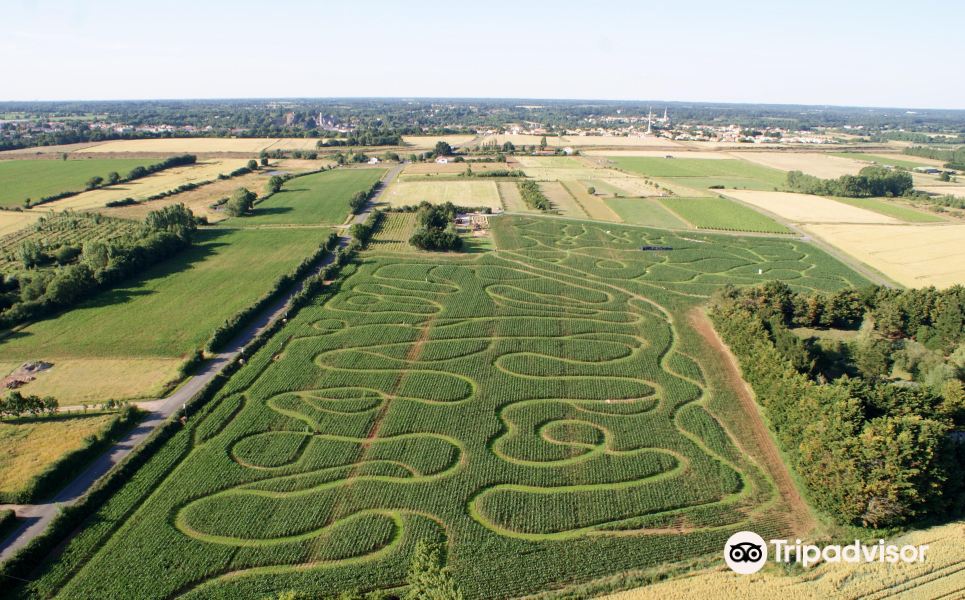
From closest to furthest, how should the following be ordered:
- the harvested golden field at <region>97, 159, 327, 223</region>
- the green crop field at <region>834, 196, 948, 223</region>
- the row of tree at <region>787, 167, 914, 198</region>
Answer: the green crop field at <region>834, 196, 948, 223</region>
the harvested golden field at <region>97, 159, 327, 223</region>
the row of tree at <region>787, 167, 914, 198</region>

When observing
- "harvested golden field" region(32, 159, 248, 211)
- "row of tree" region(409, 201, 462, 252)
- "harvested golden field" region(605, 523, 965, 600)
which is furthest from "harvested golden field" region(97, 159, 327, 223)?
"harvested golden field" region(605, 523, 965, 600)

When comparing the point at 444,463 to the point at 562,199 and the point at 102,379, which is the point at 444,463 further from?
the point at 562,199

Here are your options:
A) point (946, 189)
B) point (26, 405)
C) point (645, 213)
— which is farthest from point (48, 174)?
point (946, 189)

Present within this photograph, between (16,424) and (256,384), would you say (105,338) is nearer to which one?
(16,424)

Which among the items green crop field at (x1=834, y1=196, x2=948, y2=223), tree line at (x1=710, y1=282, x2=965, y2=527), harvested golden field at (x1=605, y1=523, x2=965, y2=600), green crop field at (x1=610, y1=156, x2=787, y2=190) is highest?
green crop field at (x1=610, y1=156, x2=787, y2=190)

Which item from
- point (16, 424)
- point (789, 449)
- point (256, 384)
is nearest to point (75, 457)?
point (16, 424)

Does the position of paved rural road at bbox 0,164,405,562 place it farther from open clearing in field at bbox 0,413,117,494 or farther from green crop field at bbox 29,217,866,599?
green crop field at bbox 29,217,866,599

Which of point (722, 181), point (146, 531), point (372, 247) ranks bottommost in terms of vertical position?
point (146, 531)
